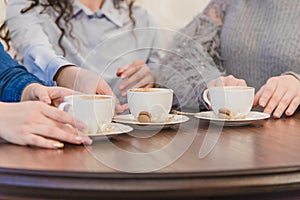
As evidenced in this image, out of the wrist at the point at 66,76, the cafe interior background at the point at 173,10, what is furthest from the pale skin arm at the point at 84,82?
the cafe interior background at the point at 173,10

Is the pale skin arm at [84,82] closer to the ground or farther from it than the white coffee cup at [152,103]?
closer to the ground

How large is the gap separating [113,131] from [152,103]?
12 centimetres

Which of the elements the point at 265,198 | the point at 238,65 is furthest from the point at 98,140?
the point at 238,65

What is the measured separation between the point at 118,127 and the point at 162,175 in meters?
0.33

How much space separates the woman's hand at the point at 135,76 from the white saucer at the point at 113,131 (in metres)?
0.47

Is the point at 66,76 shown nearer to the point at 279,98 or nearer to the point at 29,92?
the point at 29,92

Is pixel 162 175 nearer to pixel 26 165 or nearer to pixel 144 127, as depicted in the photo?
pixel 26 165

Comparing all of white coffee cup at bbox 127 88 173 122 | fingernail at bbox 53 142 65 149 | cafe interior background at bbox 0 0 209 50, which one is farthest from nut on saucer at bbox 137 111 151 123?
cafe interior background at bbox 0 0 209 50

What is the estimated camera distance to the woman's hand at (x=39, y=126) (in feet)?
3.13

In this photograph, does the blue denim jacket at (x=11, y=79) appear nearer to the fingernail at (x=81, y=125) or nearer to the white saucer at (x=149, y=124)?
the white saucer at (x=149, y=124)

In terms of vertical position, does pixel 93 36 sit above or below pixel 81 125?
below

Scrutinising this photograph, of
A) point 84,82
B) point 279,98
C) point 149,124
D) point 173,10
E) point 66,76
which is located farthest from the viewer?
point 173,10

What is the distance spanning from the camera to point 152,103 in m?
1.12

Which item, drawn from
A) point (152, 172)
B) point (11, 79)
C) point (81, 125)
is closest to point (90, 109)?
point (81, 125)
